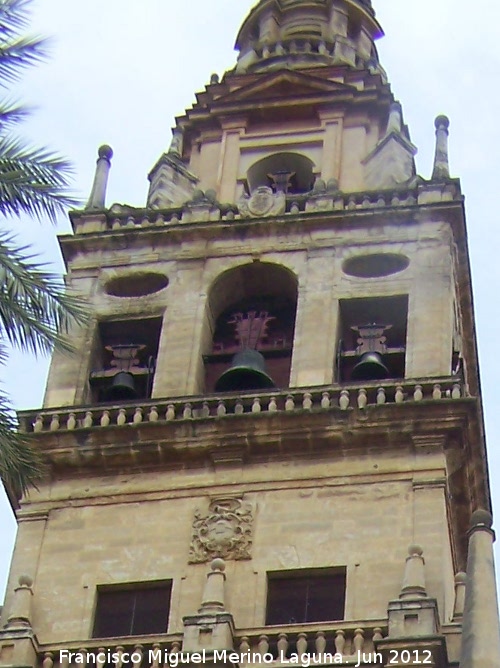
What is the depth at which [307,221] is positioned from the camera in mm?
40812

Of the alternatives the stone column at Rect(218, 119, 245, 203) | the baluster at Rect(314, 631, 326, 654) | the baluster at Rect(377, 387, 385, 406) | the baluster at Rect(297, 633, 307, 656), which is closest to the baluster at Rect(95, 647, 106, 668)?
the baluster at Rect(297, 633, 307, 656)

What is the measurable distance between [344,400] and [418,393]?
3.78ft

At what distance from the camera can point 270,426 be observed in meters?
36.4

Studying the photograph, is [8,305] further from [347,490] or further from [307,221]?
[307,221]

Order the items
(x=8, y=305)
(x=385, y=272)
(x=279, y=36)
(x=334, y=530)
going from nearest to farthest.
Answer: (x=8, y=305), (x=334, y=530), (x=385, y=272), (x=279, y=36)

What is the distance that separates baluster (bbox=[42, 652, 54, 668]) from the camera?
3316 centimetres

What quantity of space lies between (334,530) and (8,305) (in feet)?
31.6

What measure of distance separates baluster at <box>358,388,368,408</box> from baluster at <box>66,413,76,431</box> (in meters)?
4.58

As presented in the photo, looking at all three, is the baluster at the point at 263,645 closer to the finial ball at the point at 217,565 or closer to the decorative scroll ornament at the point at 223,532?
the finial ball at the point at 217,565

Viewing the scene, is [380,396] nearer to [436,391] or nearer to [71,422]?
[436,391]

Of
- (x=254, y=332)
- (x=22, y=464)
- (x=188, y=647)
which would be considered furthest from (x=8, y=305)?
(x=254, y=332)

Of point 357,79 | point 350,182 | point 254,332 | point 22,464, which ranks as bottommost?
point 22,464

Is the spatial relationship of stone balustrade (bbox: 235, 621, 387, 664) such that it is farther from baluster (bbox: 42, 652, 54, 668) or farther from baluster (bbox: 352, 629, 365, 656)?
baluster (bbox: 42, 652, 54, 668)

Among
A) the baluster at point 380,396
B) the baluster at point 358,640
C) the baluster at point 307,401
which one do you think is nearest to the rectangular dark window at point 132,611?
the baluster at point 358,640
